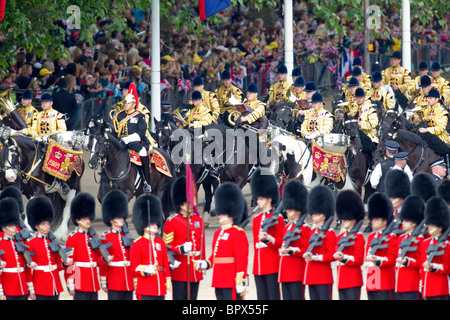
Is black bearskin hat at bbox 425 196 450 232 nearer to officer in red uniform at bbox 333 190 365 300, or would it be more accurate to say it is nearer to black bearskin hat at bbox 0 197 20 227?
officer in red uniform at bbox 333 190 365 300

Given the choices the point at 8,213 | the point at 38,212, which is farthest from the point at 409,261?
the point at 8,213

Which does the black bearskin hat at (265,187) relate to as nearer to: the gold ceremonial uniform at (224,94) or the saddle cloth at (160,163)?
the saddle cloth at (160,163)

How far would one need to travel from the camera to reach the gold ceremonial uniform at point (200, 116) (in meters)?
19.2

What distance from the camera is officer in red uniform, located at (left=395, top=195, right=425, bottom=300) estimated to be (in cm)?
1230

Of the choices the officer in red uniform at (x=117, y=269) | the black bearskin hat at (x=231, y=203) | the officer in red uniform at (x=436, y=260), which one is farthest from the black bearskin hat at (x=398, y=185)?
the officer in red uniform at (x=117, y=269)

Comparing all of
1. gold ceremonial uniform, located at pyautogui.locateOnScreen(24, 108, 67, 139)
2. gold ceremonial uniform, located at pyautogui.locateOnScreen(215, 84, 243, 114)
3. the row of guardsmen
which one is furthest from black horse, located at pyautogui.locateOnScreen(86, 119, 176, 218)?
the row of guardsmen

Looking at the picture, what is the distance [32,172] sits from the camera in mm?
17766

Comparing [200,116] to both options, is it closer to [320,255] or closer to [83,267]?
[83,267]

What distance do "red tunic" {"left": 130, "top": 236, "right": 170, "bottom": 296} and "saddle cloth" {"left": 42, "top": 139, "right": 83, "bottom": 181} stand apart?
5.57 m

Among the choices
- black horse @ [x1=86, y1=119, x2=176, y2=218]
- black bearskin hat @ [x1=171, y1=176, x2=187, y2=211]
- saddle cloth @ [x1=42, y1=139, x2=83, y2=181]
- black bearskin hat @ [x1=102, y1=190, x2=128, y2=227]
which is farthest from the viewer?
saddle cloth @ [x1=42, y1=139, x2=83, y2=181]

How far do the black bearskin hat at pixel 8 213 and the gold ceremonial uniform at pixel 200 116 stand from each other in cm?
651

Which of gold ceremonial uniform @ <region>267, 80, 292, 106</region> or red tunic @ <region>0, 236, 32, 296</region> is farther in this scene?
gold ceremonial uniform @ <region>267, 80, 292, 106</region>

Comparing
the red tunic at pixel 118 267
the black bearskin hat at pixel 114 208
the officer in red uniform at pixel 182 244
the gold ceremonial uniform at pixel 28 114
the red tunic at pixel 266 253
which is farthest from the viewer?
the gold ceremonial uniform at pixel 28 114

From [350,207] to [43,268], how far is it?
10.5 feet
